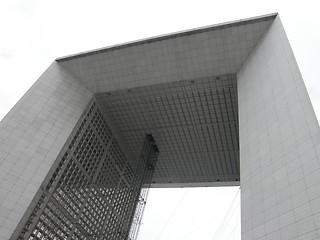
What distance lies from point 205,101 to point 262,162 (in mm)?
9970

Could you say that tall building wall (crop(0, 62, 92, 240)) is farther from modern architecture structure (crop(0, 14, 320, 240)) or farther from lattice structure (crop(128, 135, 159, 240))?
lattice structure (crop(128, 135, 159, 240))

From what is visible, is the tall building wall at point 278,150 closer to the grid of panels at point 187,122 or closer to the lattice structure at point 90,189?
the grid of panels at point 187,122

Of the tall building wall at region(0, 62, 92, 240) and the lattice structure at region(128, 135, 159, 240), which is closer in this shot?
the tall building wall at region(0, 62, 92, 240)

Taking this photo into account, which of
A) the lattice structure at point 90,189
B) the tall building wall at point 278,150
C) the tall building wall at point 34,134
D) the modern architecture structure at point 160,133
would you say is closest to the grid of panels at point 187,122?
the modern architecture structure at point 160,133

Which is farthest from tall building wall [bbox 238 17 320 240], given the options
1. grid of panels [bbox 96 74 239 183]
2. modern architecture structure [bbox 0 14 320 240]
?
grid of panels [bbox 96 74 239 183]

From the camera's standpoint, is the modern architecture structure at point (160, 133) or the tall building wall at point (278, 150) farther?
the modern architecture structure at point (160, 133)

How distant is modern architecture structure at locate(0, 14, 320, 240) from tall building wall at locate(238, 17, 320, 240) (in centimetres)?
5

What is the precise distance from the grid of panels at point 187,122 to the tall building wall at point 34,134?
310 cm

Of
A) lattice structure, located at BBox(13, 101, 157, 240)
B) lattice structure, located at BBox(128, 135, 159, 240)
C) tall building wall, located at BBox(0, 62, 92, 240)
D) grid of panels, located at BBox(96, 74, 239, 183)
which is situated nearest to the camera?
tall building wall, located at BBox(0, 62, 92, 240)

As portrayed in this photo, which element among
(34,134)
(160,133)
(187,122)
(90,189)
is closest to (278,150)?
(187,122)

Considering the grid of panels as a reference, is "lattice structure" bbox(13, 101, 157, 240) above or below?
below

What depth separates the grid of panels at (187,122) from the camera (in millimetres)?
22859

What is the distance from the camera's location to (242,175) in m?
15.1

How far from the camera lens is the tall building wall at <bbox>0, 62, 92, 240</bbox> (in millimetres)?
17406
